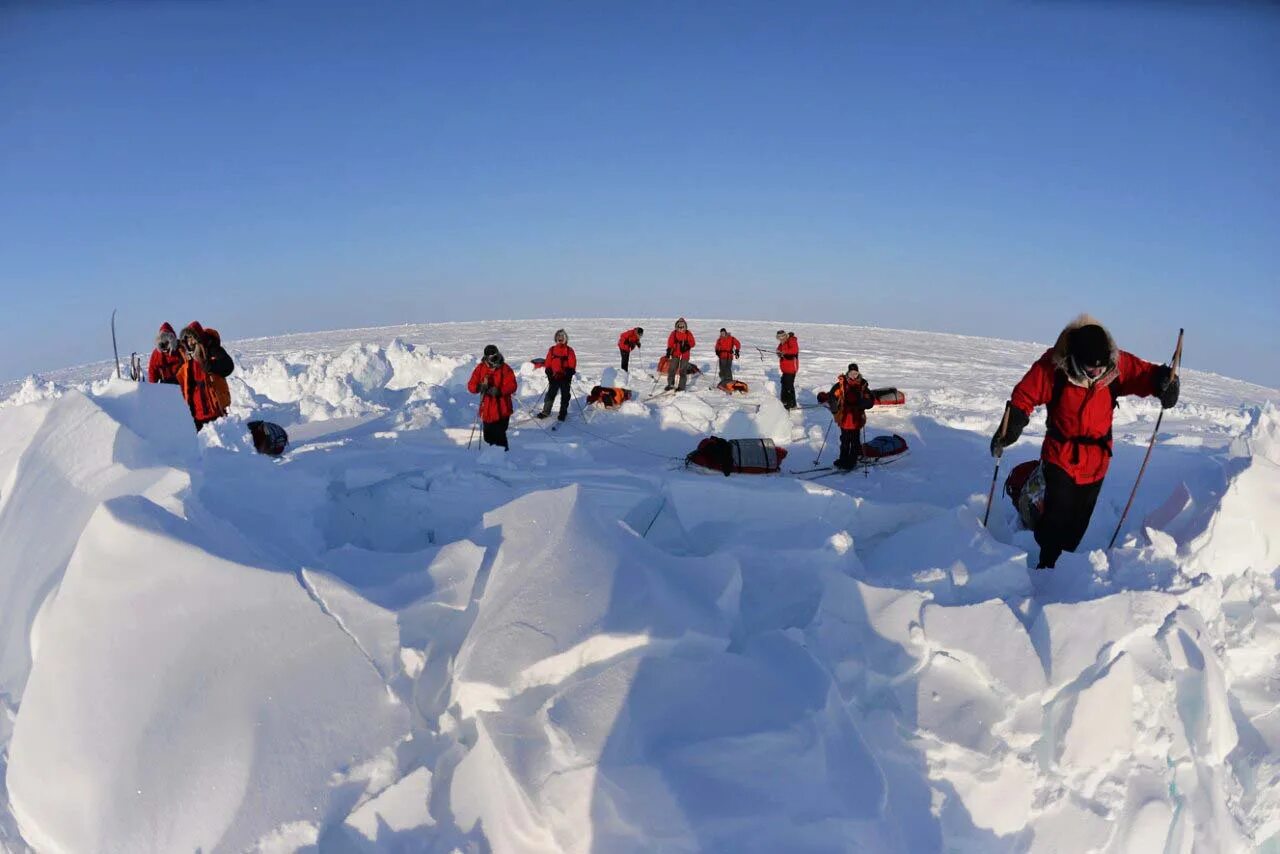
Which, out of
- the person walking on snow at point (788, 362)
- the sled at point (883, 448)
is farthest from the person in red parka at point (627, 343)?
the sled at point (883, 448)

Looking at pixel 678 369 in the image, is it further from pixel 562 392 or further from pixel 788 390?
pixel 562 392

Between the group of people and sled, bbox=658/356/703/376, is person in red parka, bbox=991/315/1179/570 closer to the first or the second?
the group of people

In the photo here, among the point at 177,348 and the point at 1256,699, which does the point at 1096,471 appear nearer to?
the point at 1256,699

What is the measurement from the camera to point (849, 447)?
25.7 ft

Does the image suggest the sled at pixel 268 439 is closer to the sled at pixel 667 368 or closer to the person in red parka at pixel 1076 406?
the person in red parka at pixel 1076 406

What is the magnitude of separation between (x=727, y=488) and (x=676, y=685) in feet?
9.16

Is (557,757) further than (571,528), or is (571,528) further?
(571,528)

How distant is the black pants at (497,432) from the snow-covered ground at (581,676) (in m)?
3.91

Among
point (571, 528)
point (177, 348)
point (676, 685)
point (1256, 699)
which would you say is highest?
point (177, 348)

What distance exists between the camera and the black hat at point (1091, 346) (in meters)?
3.54

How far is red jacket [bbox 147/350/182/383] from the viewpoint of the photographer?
614 cm

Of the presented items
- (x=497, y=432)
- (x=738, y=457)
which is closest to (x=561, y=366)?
(x=497, y=432)

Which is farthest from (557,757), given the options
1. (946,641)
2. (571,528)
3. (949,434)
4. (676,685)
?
(949,434)

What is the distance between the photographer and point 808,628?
110 inches
